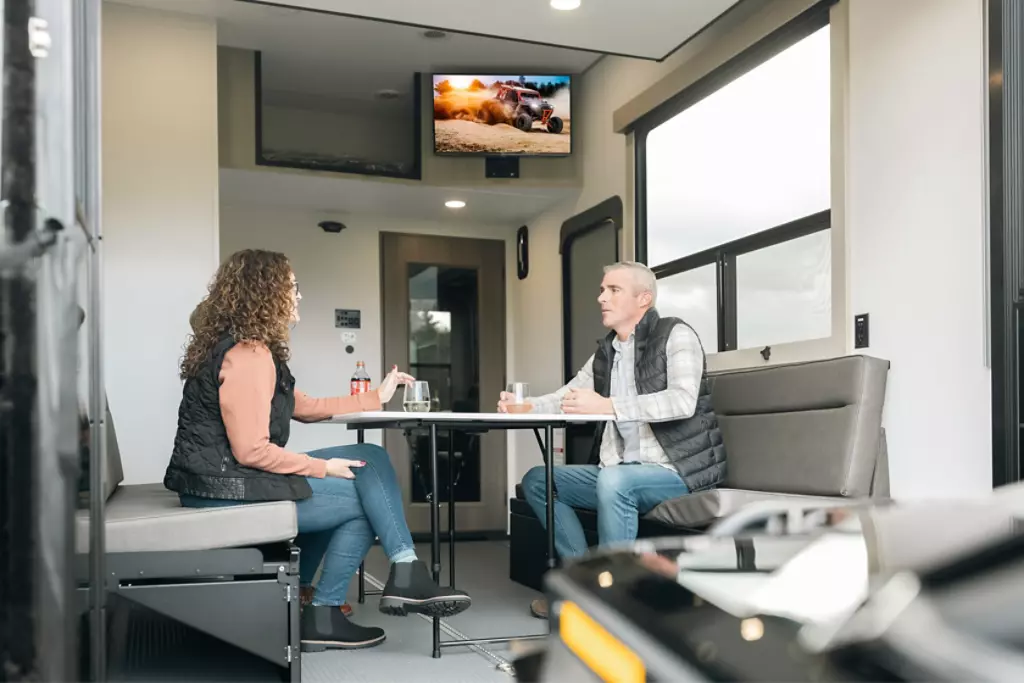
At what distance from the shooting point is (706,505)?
3.19 metres

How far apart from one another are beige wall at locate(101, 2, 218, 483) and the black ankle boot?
2103mm

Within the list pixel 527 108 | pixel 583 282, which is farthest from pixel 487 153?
pixel 583 282

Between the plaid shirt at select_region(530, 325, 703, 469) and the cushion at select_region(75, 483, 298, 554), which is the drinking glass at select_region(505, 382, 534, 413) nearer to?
the plaid shirt at select_region(530, 325, 703, 469)

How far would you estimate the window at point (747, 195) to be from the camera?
388 cm

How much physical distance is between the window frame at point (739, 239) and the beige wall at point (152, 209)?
7.36 ft

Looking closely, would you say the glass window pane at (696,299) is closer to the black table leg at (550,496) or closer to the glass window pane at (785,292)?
the glass window pane at (785,292)

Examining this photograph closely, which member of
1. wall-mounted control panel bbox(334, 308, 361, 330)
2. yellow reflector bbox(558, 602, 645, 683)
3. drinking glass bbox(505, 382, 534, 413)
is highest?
wall-mounted control panel bbox(334, 308, 361, 330)

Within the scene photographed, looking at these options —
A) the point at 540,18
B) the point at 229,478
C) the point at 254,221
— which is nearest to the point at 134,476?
the point at 229,478

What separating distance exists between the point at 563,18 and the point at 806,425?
1.97 meters

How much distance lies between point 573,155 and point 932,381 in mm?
3209

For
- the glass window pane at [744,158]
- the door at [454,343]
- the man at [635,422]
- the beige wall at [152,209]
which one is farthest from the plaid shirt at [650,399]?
the door at [454,343]

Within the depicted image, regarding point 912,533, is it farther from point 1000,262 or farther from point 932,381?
point 932,381

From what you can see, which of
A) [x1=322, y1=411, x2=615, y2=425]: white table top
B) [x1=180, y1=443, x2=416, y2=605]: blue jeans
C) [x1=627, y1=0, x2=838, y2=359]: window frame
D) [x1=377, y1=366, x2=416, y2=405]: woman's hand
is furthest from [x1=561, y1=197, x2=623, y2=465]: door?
[x1=180, y1=443, x2=416, y2=605]: blue jeans

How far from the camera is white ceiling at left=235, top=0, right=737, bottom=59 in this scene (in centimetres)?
379
